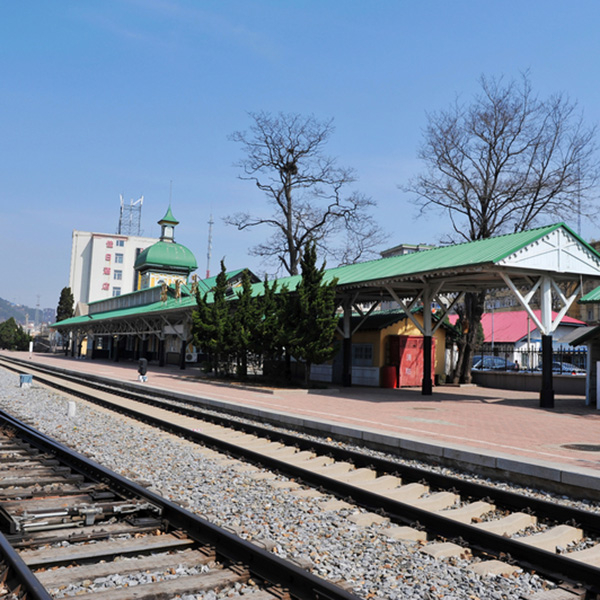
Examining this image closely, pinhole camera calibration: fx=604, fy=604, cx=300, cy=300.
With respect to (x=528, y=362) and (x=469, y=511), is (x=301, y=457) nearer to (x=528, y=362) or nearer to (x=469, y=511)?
(x=469, y=511)

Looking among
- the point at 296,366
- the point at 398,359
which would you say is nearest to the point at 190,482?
the point at 398,359

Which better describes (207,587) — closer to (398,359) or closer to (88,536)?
(88,536)

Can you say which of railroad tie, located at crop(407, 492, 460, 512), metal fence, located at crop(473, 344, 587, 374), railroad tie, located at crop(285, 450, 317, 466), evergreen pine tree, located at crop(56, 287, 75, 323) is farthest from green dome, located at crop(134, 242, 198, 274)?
railroad tie, located at crop(407, 492, 460, 512)

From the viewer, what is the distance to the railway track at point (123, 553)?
13.1ft

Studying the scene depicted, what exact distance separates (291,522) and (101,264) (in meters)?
106

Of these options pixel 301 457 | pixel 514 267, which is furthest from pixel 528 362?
pixel 301 457

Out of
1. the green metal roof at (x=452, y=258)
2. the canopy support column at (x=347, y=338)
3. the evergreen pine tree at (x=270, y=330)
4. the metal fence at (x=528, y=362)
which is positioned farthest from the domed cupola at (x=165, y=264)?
the green metal roof at (x=452, y=258)

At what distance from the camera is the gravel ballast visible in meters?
4.47

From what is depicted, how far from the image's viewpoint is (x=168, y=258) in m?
54.4

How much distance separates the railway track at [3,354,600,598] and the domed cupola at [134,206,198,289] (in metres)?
45.2

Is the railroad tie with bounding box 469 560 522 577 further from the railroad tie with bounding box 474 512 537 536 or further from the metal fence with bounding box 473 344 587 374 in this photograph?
the metal fence with bounding box 473 344 587 374

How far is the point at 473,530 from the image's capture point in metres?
5.40

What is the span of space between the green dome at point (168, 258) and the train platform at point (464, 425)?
3314cm

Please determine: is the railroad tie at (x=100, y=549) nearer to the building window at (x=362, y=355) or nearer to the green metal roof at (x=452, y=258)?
the green metal roof at (x=452, y=258)
